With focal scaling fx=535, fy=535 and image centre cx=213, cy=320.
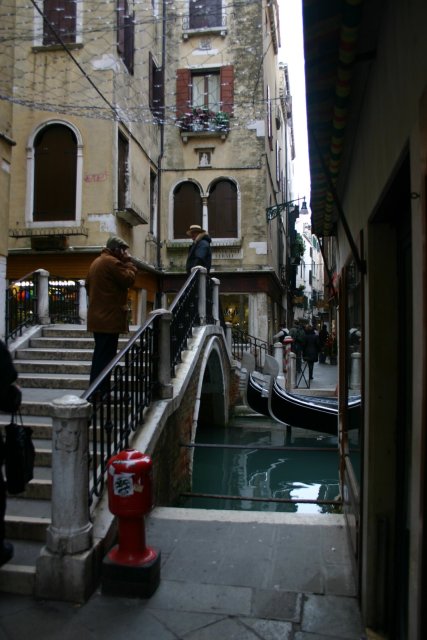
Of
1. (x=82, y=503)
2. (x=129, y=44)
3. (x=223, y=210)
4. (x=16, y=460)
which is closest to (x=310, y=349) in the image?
(x=223, y=210)

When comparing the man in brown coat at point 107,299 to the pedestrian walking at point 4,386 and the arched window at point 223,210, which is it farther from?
the arched window at point 223,210

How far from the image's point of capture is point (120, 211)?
12.8 m

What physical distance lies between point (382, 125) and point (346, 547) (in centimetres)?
296

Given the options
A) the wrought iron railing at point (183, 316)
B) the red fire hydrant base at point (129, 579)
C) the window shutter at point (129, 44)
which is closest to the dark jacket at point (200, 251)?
the wrought iron railing at point (183, 316)

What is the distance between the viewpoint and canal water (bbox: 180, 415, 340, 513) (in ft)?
26.0

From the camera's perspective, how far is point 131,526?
10.8 feet

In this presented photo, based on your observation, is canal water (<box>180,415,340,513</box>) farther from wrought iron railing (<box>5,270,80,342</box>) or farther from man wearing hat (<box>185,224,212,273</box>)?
wrought iron railing (<box>5,270,80,342</box>)

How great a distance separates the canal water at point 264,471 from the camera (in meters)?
7.93

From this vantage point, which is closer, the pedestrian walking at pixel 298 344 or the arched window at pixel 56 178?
the arched window at pixel 56 178

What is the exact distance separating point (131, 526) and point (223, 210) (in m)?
15.1

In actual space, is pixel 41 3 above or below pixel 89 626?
above

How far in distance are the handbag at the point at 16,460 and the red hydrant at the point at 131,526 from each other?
49 centimetres

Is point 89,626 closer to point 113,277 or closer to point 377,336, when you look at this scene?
point 377,336

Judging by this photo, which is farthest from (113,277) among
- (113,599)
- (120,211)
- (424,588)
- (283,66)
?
(283,66)
